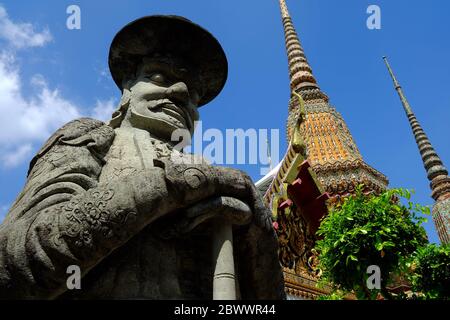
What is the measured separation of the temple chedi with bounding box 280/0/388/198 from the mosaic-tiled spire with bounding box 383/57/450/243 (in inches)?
85.6

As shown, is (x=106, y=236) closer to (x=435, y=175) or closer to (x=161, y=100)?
(x=161, y=100)

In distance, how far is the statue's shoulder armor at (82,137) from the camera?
2328 millimetres

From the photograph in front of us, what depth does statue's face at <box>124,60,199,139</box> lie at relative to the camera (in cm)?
276

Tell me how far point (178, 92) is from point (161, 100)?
11 centimetres

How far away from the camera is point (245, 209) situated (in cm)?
207

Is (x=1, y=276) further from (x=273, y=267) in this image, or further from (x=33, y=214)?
(x=273, y=267)

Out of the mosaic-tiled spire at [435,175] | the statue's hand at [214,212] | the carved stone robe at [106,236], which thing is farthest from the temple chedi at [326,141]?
the statue's hand at [214,212]

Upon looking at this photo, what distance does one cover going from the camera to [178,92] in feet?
9.17

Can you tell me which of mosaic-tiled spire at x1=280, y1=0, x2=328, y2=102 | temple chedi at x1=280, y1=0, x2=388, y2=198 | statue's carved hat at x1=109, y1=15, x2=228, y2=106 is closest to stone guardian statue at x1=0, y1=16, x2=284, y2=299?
statue's carved hat at x1=109, y1=15, x2=228, y2=106

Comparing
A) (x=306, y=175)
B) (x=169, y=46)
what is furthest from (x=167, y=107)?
(x=306, y=175)

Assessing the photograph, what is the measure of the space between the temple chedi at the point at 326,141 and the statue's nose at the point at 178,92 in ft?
48.8
